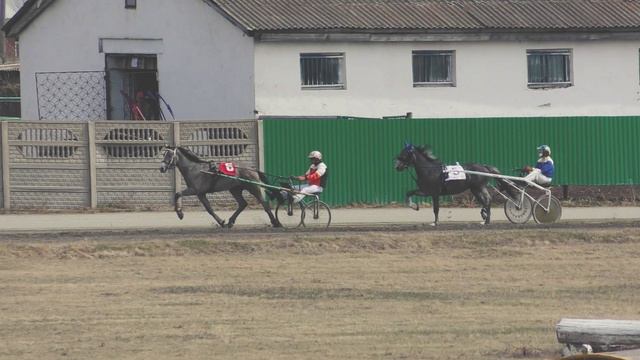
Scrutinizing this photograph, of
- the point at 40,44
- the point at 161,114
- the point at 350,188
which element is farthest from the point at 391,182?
the point at 40,44

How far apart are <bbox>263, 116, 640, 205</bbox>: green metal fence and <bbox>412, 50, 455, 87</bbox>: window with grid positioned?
4.45m

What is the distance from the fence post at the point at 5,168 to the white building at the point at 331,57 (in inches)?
280

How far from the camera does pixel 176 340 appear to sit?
17062 millimetres

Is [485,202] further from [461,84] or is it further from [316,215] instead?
[461,84]

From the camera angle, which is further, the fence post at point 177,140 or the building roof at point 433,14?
the building roof at point 433,14

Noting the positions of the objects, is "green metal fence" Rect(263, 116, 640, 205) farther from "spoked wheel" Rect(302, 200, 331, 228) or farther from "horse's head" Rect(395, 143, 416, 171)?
"horse's head" Rect(395, 143, 416, 171)

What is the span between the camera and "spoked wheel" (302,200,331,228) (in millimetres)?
31203

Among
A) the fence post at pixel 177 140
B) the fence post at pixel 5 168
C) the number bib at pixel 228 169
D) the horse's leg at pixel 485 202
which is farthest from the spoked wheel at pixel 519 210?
the fence post at pixel 5 168

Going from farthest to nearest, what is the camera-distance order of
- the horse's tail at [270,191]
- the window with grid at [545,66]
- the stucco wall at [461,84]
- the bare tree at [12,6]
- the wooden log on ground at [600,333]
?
the bare tree at [12,6]
the window with grid at [545,66]
the stucco wall at [461,84]
the horse's tail at [270,191]
the wooden log on ground at [600,333]

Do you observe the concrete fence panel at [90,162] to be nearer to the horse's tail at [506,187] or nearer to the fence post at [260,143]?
the fence post at [260,143]

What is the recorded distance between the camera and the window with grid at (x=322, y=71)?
1617 inches

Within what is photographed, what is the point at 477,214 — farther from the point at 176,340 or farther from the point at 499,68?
the point at 176,340

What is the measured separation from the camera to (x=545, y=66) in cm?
4316

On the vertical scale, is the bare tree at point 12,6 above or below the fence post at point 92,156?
above
